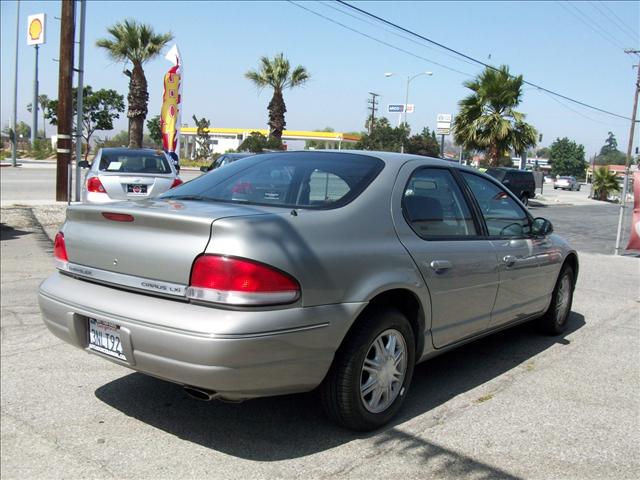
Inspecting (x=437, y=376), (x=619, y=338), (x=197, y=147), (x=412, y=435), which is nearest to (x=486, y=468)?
(x=412, y=435)

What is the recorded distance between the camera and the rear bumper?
110 inches

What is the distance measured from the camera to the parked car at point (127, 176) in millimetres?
10406

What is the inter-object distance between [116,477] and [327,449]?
3.51 ft

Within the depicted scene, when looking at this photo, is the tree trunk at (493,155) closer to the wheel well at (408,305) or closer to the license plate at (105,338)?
the wheel well at (408,305)

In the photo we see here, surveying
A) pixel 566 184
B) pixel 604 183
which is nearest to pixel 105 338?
pixel 604 183

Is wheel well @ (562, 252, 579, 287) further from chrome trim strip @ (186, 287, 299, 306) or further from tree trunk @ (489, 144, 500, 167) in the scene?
tree trunk @ (489, 144, 500, 167)

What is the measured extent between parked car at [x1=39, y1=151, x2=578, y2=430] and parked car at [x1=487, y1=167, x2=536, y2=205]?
2297 cm

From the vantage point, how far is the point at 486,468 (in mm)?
3094

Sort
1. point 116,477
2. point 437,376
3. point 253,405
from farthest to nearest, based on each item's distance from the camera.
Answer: point 437,376 < point 253,405 < point 116,477

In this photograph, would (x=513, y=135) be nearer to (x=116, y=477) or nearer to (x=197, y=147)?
(x=116, y=477)

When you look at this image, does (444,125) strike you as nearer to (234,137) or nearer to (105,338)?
(105,338)

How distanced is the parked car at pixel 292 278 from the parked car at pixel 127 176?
675 cm

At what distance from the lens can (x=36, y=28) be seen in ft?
81.9

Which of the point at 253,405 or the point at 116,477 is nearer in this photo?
the point at 116,477
